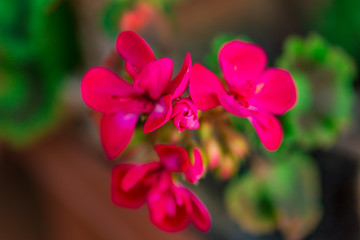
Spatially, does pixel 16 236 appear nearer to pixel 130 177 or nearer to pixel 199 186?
pixel 199 186

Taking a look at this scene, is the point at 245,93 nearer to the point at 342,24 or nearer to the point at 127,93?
the point at 127,93

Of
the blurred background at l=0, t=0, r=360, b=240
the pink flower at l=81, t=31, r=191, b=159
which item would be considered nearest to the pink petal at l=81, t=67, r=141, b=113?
the pink flower at l=81, t=31, r=191, b=159

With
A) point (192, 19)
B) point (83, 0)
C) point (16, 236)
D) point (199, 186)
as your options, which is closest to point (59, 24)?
point (83, 0)

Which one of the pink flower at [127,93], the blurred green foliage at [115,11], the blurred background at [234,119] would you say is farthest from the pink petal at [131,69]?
the blurred green foliage at [115,11]

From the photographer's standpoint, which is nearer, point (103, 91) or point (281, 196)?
point (103, 91)

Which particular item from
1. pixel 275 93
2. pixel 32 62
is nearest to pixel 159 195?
pixel 275 93

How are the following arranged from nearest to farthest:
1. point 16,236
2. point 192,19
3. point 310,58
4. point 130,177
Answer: point 130,177 < point 310,58 < point 192,19 < point 16,236
